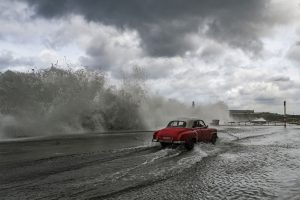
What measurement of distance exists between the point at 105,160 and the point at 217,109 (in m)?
66.2

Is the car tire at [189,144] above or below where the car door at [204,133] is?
below

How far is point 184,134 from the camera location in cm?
1864

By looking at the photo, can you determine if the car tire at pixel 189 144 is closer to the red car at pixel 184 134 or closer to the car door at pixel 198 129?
the red car at pixel 184 134

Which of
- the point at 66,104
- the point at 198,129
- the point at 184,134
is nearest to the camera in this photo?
the point at 184,134

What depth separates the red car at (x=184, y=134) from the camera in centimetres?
1853

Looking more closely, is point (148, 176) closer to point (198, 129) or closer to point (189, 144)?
point (189, 144)

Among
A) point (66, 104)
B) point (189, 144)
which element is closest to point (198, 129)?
point (189, 144)

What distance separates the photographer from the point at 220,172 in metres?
11.7

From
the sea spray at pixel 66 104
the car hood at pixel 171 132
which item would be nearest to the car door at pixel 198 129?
the car hood at pixel 171 132

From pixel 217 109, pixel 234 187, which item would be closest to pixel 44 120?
pixel 234 187

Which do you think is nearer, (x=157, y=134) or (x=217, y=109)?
(x=157, y=134)

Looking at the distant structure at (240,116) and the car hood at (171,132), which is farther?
the distant structure at (240,116)

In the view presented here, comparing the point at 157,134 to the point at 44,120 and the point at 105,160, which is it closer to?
the point at 105,160

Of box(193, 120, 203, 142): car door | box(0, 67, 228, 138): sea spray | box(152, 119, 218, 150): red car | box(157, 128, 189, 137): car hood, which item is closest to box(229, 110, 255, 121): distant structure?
box(0, 67, 228, 138): sea spray
